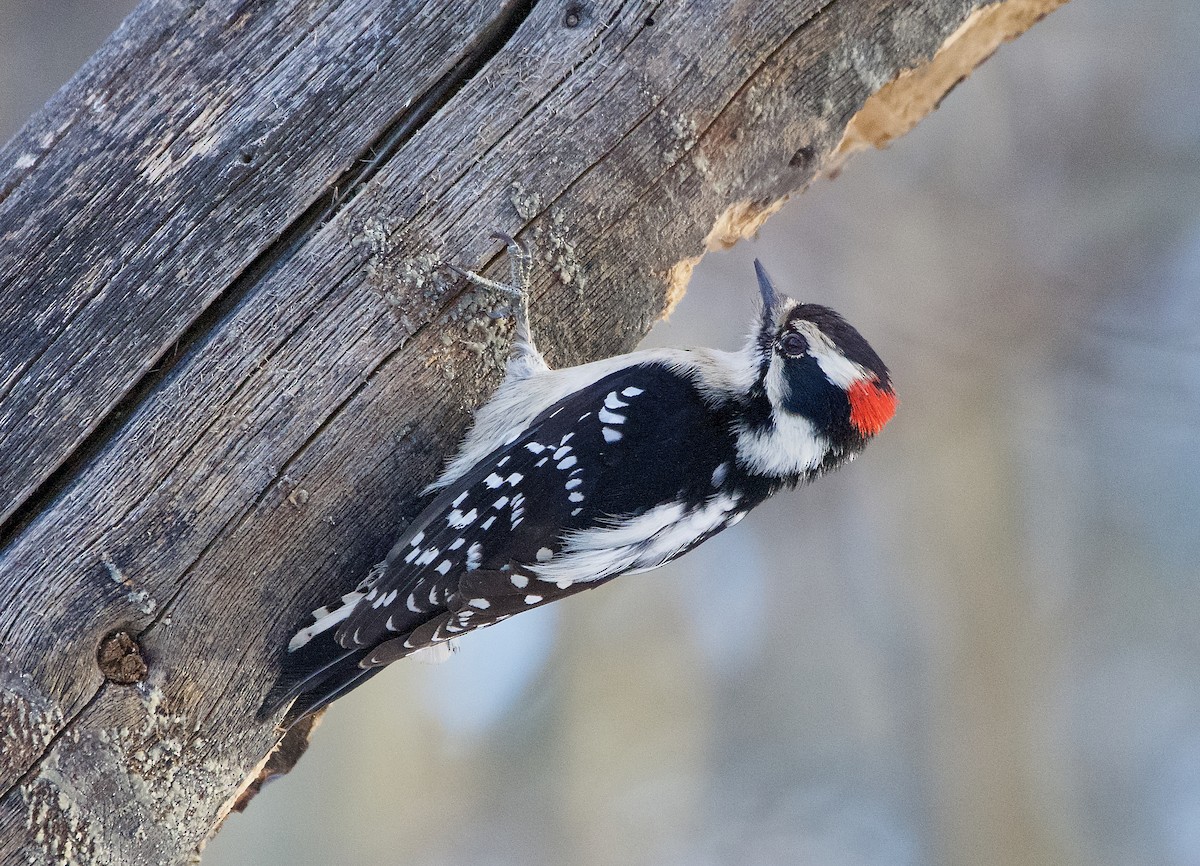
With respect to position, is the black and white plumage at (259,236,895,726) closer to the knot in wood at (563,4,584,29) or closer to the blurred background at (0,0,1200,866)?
the knot in wood at (563,4,584,29)

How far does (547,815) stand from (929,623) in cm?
312

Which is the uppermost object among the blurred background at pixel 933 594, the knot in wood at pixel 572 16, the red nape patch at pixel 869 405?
the knot in wood at pixel 572 16

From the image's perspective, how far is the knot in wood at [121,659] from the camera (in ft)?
7.05

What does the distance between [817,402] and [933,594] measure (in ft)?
14.1

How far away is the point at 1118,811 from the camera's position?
614 centimetres

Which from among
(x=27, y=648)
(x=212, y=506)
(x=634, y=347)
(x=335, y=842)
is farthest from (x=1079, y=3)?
(x=335, y=842)

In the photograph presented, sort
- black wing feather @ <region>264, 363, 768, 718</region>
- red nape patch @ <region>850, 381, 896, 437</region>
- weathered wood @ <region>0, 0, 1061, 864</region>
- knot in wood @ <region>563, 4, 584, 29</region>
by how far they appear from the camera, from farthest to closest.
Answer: red nape patch @ <region>850, 381, 896, 437</region>
knot in wood @ <region>563, 4, 584, 29</region>
black wing feather @ <region>264, 363, 768, 718</region>
weathered wood @ <region>0, 0, 1061, 864</region>

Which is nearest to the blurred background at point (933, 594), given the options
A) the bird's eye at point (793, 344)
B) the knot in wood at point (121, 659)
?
the bird's eye at point (793, 344)

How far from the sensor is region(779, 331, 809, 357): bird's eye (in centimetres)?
268

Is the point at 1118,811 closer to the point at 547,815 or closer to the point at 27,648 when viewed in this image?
the point at 547,815

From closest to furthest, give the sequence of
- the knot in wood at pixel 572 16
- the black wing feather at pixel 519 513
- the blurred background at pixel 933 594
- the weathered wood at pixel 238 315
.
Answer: the weathered wood at pixel 238 315
the black wing feather at pixel 519 513
the knot in wood at pixel 572 16
the blurred background at pixel 933 594

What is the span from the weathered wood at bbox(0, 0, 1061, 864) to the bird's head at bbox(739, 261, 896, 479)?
0.64 metres

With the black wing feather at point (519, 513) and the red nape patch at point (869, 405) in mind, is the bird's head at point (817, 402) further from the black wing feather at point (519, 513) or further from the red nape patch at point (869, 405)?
the black wing feather at point (519, 513)

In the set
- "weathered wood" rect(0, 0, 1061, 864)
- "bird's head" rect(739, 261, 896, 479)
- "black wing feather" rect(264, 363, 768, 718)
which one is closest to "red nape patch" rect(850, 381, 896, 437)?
"bird's head" rect(739, 261, 896, 479)
